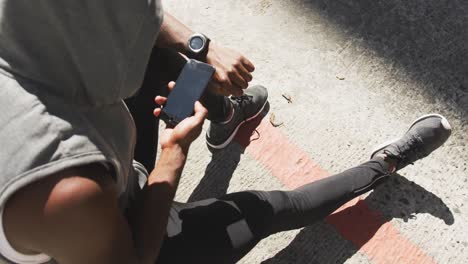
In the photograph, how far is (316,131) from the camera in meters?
2.36

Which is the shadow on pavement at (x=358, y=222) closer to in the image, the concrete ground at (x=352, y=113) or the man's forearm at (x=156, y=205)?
the concrete ground at (x=352, y=113)

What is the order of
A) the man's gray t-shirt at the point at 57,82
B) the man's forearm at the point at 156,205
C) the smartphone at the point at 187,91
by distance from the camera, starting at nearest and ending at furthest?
the man's gray t-shirt at the point at 57,82 < the man's forearm at the point at 156,205 < the smartphone at the point at 187,91

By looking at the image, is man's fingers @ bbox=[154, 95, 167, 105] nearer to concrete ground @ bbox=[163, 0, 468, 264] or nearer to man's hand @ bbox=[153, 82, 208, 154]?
man's hand @ bbox=[153, 82, 208, 154]

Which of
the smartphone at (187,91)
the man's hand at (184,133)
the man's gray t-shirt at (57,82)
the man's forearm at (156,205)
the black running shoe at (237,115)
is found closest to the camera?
the man's gray t-shirt at (57,82)

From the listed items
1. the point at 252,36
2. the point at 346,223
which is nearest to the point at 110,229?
the point at 346,223

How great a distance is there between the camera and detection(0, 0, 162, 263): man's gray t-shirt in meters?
0.92

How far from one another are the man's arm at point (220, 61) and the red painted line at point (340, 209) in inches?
22.8

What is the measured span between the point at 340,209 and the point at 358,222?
0.10 m

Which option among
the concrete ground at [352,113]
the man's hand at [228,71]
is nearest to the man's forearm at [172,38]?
the man's hand at [228,71]

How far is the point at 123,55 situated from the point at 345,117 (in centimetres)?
149

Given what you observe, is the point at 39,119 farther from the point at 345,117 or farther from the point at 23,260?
the point at 345,117

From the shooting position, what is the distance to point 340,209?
218cm

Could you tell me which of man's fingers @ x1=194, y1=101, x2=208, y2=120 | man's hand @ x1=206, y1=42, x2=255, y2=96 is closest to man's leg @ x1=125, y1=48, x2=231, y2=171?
man's hand @ x1=206, y1=42, x2=255, y2=96

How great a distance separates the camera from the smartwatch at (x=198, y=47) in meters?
1.83
